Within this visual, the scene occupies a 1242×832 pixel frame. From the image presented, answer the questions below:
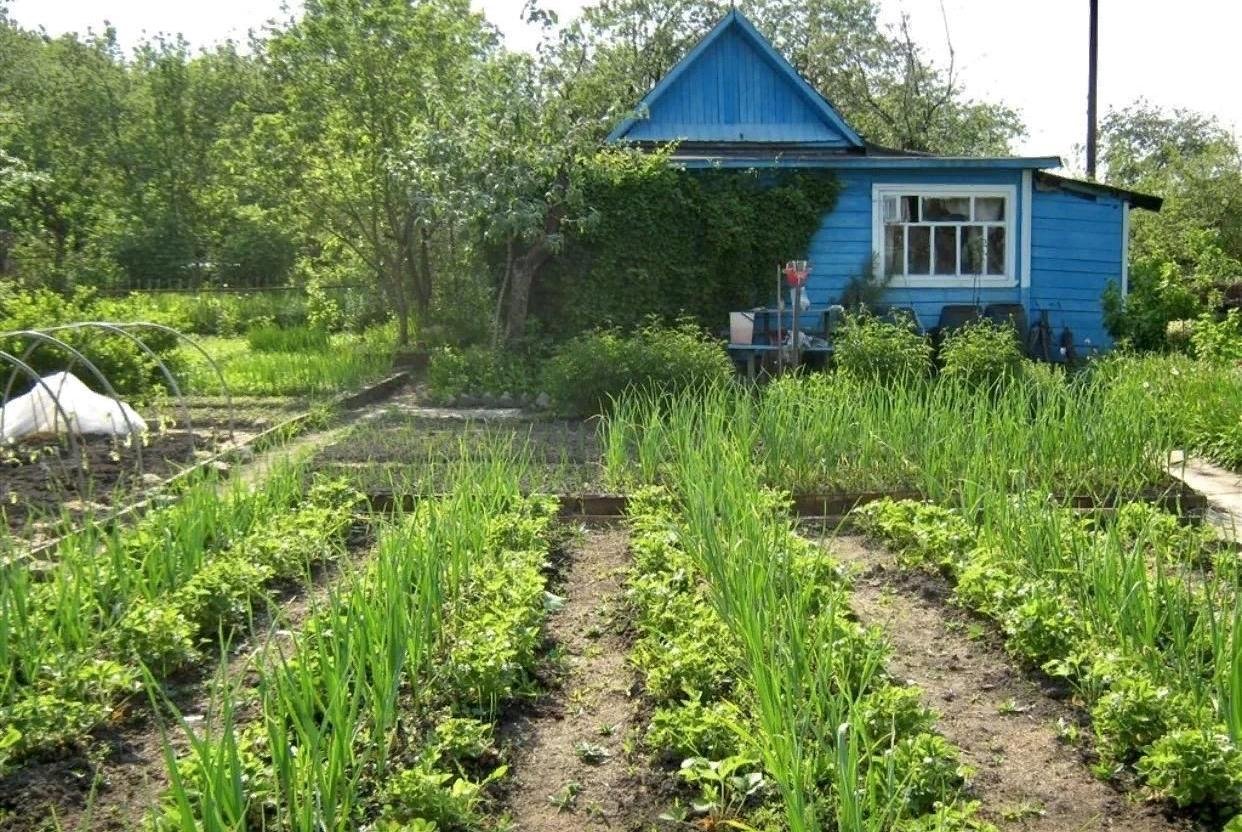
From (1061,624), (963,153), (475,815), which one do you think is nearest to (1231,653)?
(1061,624)

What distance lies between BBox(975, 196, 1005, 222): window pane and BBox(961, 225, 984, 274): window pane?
0.57ft

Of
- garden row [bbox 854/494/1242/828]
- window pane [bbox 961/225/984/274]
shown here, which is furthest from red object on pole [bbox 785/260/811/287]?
garden row [bbox 854/494/1242/828]

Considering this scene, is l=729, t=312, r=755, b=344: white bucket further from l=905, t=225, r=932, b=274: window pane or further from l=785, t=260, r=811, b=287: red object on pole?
l=905, t=225, r=932, b=274: window pane

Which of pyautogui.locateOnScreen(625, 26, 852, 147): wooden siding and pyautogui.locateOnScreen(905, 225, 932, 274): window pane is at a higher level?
pyautogui.locateOnScreen(625, 26, 852, 147): wooden siding

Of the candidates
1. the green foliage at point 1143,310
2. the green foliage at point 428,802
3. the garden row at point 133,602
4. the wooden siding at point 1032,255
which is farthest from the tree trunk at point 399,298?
the green foliage at point 428,802

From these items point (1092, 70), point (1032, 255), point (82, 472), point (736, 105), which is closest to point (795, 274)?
point (1032, 255)

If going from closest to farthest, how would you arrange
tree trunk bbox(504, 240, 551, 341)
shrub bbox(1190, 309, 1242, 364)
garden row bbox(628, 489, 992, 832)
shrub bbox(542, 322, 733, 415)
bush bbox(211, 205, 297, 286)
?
1. garden row bbox(628, 489, 992, 832)
2. shrub bbox(1190, 309, 1242, 364)
3. shrub bbox(542, 322, 733, 415)
4. tree trunk bbox(504, 240, 551, 341)
5. bush bbox(211, 205, 297, 286)

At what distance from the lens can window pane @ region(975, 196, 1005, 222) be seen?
50.8 feet

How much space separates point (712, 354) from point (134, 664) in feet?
24.3

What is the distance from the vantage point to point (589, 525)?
21.0 feet

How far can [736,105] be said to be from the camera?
1867cm

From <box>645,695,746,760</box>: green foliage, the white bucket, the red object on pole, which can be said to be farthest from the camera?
the white bucket

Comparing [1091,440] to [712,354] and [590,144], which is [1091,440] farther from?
[590,144]

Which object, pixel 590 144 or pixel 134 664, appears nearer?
pixel 134 664
